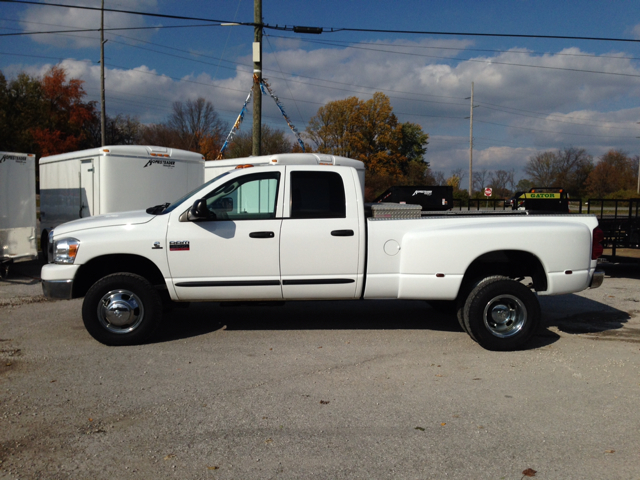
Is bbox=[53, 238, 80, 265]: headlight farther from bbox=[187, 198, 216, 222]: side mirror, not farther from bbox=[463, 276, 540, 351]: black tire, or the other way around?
bbox=[463, 276, 540, 351]: black tire

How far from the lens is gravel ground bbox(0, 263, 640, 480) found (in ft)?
11.9

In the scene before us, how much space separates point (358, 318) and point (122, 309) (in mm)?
3197

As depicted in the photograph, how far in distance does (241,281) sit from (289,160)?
592cm

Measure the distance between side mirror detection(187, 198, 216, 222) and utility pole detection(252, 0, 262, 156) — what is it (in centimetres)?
939

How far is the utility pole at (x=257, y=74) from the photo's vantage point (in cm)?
1538

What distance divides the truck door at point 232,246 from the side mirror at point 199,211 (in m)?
0.12

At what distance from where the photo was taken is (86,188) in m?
11.8

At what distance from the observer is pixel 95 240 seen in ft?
20.4

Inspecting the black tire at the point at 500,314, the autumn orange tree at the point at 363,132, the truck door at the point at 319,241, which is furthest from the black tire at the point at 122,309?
the autumn orange tree at the point at 363,132

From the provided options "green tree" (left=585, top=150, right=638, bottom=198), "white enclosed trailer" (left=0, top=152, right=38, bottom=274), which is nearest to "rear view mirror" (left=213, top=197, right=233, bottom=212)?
"white enclosed trailer" (left=0, top=152, right=38, bottom=274)

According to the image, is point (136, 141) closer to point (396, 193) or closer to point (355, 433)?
point (396, 193)

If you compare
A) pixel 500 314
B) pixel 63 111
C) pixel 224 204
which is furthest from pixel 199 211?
pixel 63 111

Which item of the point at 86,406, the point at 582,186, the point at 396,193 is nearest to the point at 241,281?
the point at 86,406

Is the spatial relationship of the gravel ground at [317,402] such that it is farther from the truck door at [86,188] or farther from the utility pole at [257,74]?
the utility pole at [257,74]
